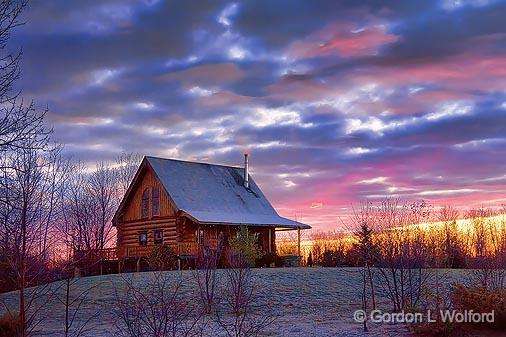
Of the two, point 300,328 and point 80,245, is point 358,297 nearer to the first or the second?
point 300,328

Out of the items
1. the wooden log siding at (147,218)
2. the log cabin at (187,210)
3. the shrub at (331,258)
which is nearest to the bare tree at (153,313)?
the log cabin at (187,210)

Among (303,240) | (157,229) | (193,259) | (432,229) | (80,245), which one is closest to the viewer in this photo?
(80,245)

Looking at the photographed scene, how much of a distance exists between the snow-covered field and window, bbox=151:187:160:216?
31.2 ft

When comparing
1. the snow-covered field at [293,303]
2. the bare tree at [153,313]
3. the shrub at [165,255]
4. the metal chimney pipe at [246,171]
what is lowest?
the snow-covered field at [293,303]

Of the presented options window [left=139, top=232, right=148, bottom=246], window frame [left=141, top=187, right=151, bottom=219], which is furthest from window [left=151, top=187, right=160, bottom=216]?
window [left=139, top=232, right=148, bottom=246]

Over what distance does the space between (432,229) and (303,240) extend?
16710mm

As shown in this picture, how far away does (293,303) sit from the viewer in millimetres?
20859

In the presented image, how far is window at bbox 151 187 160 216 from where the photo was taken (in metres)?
38.0

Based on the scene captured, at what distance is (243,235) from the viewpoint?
3212 centimetres

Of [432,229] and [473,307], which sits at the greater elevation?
[432,229]

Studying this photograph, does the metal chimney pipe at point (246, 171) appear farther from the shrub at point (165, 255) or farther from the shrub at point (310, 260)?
the shrub at point (165, 255)

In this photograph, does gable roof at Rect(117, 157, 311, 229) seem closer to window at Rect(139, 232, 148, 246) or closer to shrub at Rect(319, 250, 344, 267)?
shrub at Rect(319, 250, 344, 267)

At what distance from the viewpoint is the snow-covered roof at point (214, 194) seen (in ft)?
120

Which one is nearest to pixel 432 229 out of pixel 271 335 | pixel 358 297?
pixel 358 297
